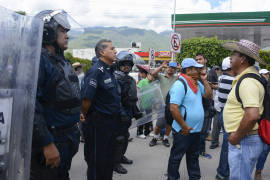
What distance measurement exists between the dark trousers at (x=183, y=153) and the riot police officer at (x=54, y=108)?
145 centimetres

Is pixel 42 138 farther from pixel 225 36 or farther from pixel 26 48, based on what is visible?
pixel 225 36

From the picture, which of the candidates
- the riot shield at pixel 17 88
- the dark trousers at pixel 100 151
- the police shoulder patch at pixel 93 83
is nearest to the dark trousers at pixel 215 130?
the dark trousers at pixel 100 151

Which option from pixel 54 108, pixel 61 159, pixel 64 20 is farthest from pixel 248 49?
pixel 61 159

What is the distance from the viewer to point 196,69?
3.19 metres

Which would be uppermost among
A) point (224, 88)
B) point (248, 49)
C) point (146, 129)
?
point (248, 49)

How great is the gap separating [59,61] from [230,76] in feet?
9.77

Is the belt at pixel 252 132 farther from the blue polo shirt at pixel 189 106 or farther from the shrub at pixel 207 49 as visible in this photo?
the shrub at pixel 207 49

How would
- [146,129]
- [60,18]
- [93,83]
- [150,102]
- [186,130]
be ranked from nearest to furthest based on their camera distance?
[60,18]
[93,83]
[186,130]
[150,102]
[146,129]

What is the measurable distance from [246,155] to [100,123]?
148 cm

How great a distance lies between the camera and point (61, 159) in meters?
1.89

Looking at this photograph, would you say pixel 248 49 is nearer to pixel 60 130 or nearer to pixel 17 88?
pixel 60 130

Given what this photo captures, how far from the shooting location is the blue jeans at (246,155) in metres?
2.15

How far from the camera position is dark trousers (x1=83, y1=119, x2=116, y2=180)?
8.68ft

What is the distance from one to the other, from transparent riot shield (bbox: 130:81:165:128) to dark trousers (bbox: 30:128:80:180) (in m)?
2.85
